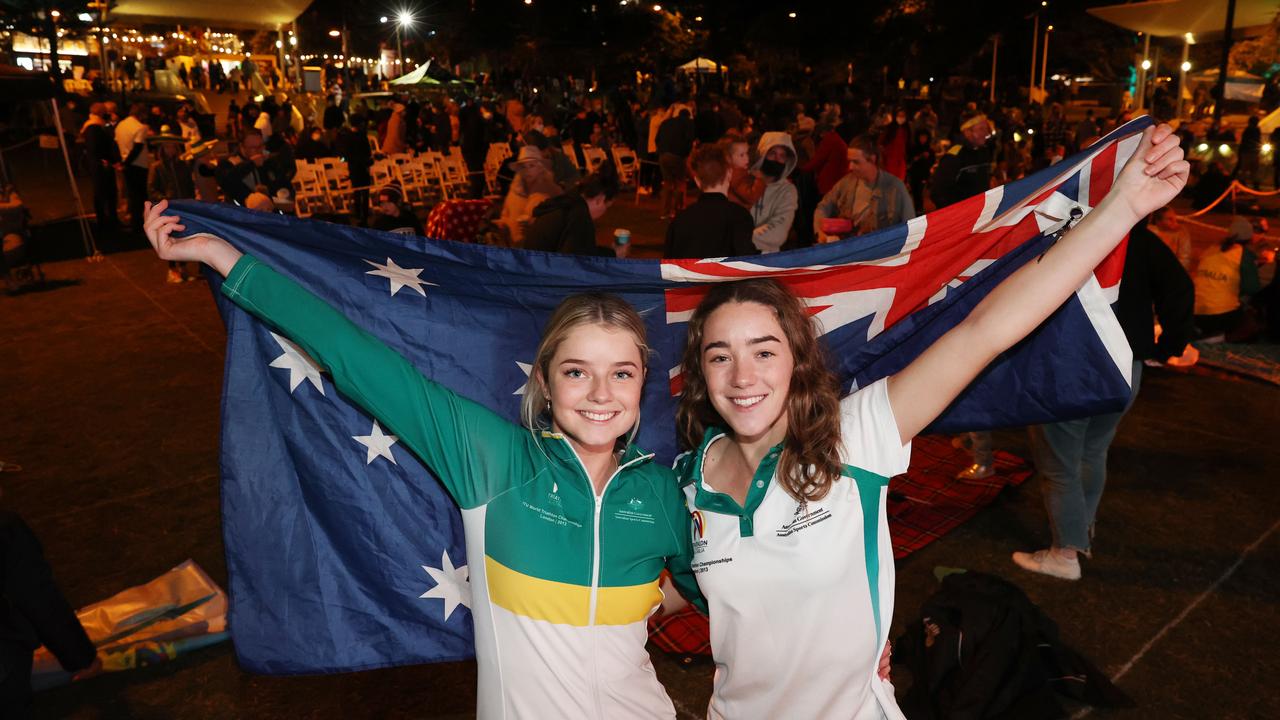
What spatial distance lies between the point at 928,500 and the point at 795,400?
405cm

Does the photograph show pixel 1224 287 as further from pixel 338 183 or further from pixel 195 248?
pixel 338 183

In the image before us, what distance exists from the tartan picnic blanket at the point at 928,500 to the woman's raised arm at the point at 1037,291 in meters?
2.72

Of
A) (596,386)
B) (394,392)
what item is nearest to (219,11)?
(394,392)

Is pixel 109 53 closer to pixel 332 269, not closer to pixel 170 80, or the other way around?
pixel 170 80

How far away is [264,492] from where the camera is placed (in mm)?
2848

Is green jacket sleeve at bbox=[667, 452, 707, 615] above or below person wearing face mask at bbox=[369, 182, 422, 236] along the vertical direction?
below

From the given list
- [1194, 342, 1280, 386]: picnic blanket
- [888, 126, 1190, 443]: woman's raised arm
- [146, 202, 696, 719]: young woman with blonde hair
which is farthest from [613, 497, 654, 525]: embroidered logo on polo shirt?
[1194, 342, 1280, 386]: picnic blanket

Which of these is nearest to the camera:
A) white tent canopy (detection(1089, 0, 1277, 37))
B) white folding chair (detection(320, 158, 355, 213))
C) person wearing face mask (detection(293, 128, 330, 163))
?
Result: white folding chair (detection(320, 158, 355, 213))

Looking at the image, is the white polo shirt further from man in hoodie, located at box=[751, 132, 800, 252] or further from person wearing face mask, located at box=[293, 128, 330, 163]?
person wearing face mask, located at box=[293, 128, 330, 163]

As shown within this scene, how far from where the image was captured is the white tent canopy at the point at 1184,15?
2178cm

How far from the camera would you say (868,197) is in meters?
8.02

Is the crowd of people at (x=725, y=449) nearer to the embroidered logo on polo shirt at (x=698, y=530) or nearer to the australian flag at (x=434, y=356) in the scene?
the embroidered logo on polo shirt at (x=698, y=530)

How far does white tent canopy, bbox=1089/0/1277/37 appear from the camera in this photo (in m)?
21.8

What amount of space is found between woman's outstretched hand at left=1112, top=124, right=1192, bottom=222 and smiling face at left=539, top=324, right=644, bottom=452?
1278 mm
